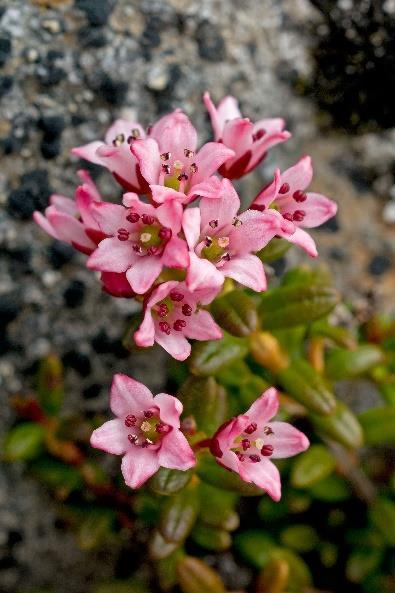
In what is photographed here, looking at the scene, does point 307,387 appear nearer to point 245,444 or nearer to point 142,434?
point 245,444

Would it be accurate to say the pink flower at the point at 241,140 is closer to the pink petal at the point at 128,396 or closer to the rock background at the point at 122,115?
the pink petal at the point at 128,396

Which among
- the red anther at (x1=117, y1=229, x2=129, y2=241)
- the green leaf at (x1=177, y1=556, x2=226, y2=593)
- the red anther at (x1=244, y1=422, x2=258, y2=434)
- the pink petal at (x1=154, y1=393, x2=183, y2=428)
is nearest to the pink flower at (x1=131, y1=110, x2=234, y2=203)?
the red anther at (x1=117, y1=229, x2=129, y2=241)

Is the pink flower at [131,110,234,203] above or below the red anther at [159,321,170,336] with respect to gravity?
above

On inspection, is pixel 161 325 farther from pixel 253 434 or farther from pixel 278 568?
pixel 278 568

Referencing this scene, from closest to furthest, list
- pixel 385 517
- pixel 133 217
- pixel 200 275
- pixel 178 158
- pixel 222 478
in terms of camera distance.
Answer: pixel 200 275, pixel 133 217, pixel 178 158, pixel 222 478, pixel 385 517

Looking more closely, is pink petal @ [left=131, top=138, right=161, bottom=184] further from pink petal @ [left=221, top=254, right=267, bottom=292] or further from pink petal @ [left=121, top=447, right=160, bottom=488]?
pink petal @ [left=121, top=447, right=160, bottom=488]

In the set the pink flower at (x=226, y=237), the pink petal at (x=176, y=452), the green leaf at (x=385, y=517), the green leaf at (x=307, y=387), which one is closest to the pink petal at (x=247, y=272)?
the pink flower at (x=226, y=237)

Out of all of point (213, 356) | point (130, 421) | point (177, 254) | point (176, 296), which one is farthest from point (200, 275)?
point (213, 356)

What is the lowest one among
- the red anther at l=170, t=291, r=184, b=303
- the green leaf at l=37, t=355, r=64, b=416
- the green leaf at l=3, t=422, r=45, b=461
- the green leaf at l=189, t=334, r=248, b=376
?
the green leaf at l=3, t=422, r=45, b=461
